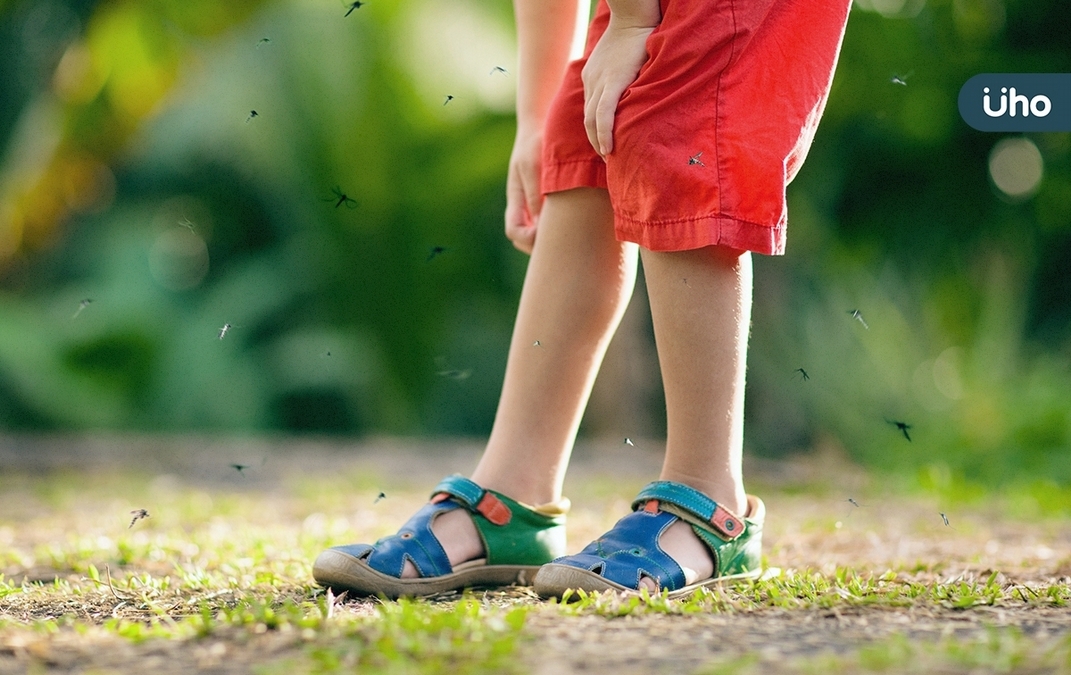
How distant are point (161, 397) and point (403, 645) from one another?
608cm

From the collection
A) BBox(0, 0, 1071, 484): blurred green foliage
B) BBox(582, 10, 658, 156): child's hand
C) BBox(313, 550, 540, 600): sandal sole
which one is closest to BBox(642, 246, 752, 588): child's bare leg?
BBox(582, 10, 658, 156): child's hand

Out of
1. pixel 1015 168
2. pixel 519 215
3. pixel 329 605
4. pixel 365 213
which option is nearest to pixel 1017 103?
pixel 1015 168

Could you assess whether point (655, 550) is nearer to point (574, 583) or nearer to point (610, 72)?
→ point (574, 583)

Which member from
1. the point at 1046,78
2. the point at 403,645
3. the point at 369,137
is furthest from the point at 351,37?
the point at 403,645

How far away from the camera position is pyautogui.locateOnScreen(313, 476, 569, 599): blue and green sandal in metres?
1.98

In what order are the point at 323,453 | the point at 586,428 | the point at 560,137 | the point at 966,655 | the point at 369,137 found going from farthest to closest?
the point at 369,137, the point at 586,428, the point at 323,453, the point at 560,137, the point at 966,655

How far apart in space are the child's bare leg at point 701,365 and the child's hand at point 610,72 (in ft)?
0.73

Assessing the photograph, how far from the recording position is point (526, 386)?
2.13m

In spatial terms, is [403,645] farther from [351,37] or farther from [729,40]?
[351,37]

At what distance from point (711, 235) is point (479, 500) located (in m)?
0.66

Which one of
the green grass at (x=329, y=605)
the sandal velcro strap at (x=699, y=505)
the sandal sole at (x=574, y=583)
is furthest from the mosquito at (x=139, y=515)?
the sandal velcro strap at (x=699, y=505)

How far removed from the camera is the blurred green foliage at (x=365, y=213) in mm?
6879

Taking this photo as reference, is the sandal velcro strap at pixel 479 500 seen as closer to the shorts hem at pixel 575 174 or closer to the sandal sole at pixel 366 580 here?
the sandal sole at pixel 366 580

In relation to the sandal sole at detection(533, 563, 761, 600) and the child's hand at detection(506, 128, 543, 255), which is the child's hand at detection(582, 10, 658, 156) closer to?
the child's hand at detection(506, 128, 543, 255)
